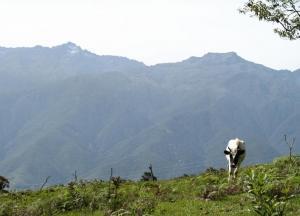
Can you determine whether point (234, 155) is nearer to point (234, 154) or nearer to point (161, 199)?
point (234, 154)

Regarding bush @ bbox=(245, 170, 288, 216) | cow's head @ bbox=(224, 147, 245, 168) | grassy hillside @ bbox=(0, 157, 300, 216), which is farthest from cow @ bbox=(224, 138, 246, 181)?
bush @ bbox=(245, 170, 288, 216)

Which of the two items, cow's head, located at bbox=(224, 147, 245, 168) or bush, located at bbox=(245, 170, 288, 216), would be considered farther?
cow's head, located at bbox=(224, 147, 245, 168)

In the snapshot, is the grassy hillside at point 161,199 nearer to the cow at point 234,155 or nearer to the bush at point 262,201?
the cow at point 234,155

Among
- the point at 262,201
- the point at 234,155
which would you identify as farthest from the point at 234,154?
the point at 262,201

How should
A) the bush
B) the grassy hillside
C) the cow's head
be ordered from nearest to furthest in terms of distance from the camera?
the bush < the grassy hillside < the cow's head

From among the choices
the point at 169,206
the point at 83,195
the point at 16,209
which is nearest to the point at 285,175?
the point at 169,206

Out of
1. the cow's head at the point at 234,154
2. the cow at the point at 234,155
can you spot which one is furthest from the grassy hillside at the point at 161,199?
the cow's head at the point at 234,154

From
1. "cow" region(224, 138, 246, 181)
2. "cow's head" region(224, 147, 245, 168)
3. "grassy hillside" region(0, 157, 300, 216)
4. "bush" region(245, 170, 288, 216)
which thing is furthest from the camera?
"cow's head" region(224, 147, 245, 168)

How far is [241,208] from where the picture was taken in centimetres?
2109

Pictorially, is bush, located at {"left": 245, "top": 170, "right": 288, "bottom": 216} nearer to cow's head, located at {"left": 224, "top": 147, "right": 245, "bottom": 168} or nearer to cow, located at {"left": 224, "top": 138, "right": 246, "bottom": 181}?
cow, located at {"left": 224, "top": 138, "right": 246, "bottom": 181}

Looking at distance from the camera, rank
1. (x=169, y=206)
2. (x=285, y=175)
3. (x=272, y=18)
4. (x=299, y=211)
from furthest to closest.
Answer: (x=272, y=18) < (x=285, y=175) < (x=169, y=206) < (x=299, y=211)

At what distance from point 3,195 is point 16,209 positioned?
6.91m

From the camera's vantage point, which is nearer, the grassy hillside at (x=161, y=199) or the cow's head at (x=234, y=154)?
the grassy hillside at (x=161, y=199)

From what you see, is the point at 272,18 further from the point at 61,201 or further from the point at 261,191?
the point at 261,191
